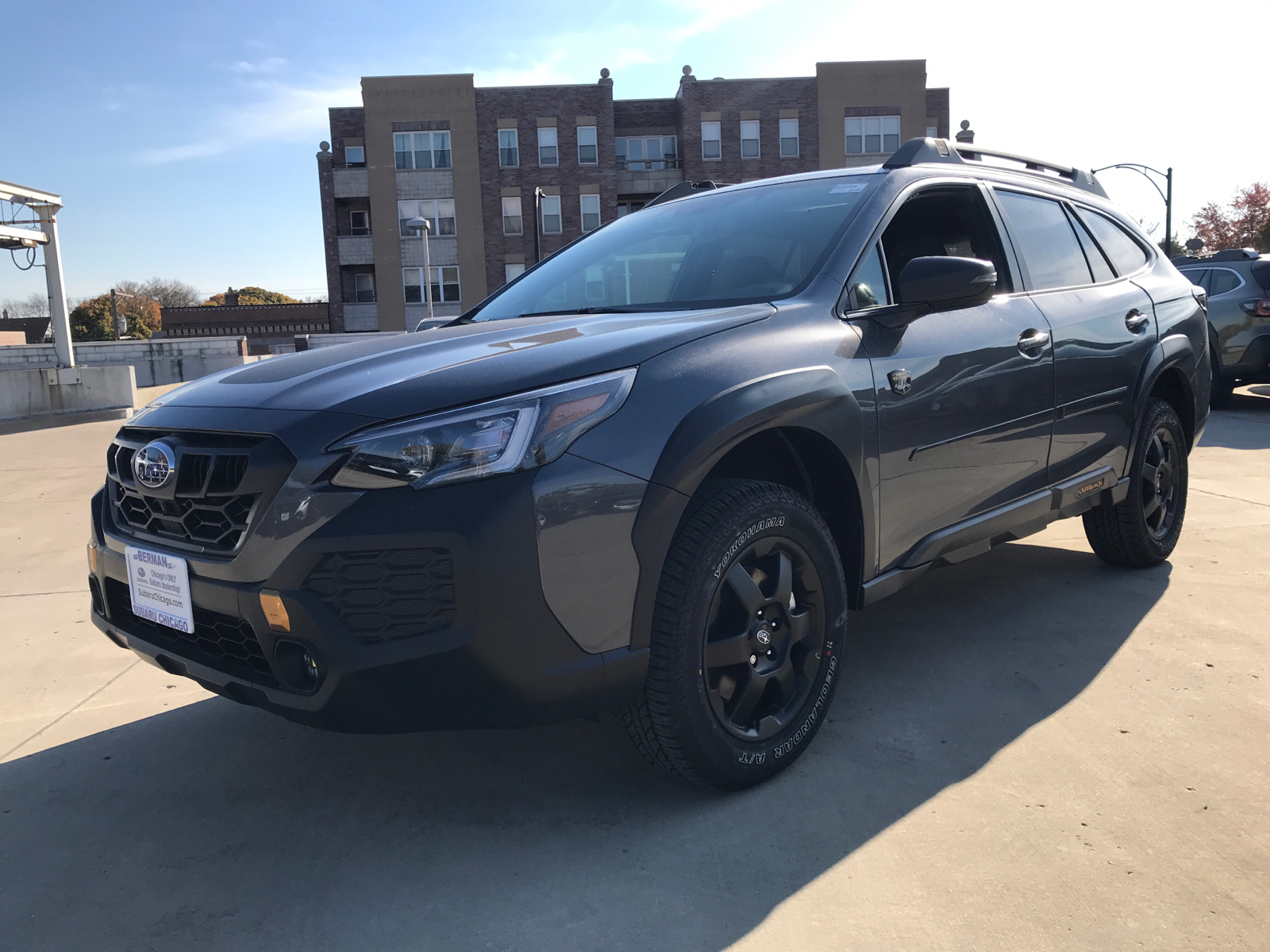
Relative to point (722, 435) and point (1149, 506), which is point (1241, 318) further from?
point (722, 435)

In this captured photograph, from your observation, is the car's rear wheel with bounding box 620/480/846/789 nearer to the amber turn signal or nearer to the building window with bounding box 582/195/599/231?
the amber turn signal

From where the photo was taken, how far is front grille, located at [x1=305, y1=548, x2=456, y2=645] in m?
2.00

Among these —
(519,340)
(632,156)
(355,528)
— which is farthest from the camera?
(632,156)

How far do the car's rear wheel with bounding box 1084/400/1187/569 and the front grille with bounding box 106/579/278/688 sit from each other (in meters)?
3.73

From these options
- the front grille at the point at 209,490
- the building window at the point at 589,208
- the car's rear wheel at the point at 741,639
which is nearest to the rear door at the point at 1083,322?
the car's rear wheel at the point at 741,639

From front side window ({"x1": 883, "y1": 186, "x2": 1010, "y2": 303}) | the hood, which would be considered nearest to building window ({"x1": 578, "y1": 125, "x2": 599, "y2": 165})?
front side window ({"x1": 883, "y1": 186, "x2": 1010, "y2": 303})

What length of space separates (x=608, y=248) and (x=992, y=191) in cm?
150

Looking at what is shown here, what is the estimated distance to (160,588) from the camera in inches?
93.0

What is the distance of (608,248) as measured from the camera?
3.65 meters

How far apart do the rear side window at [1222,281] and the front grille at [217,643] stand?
12.6 metres

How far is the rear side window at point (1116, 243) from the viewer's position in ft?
14.1

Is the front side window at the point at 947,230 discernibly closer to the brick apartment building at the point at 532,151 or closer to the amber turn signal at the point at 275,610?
the amber turn signal at the point at 275,610

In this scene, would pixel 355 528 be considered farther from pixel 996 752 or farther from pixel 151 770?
pixel 996 752

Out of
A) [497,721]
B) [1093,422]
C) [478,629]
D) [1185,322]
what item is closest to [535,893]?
[497,721]
